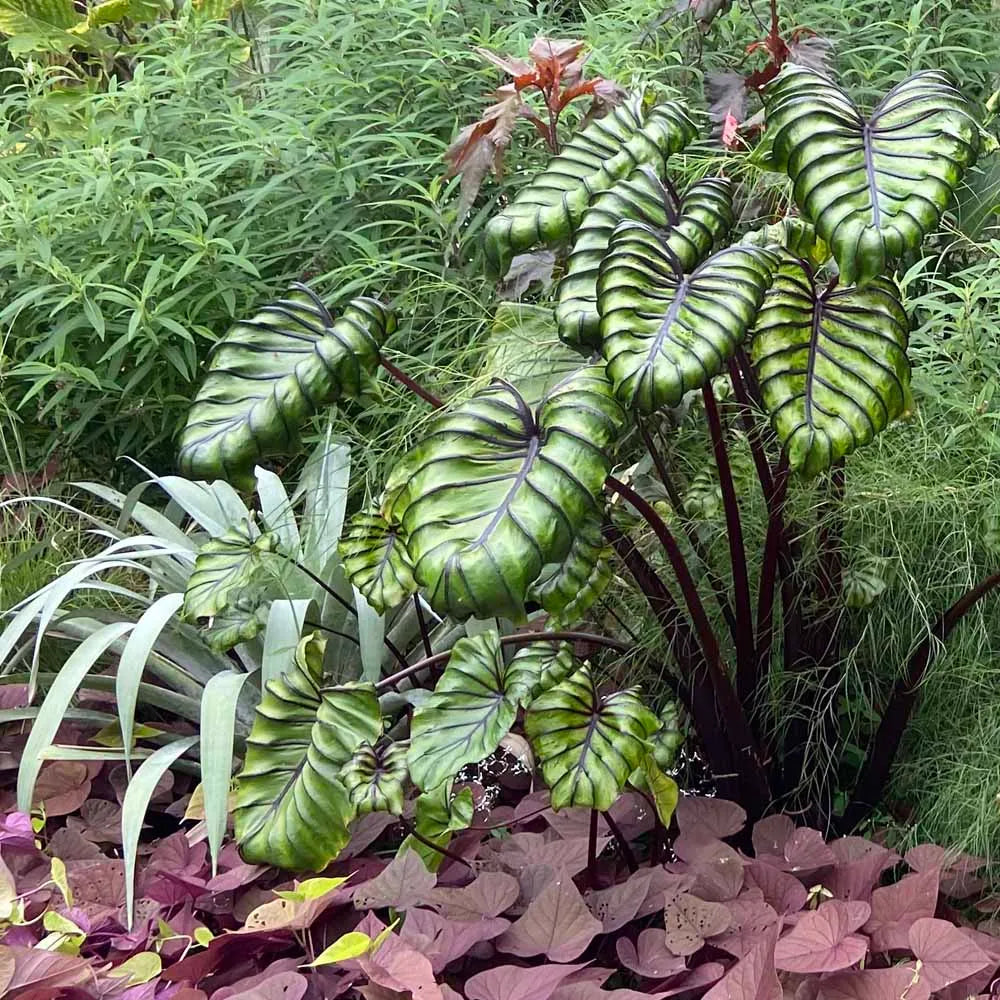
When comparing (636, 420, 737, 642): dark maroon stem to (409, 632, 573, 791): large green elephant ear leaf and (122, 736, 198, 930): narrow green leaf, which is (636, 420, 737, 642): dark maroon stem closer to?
(409, 632, 573, 791): large green elephant ear leaf

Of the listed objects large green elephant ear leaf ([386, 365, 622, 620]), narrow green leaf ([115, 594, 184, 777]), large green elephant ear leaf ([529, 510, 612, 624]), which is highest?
large green elephant ear leaf ([386, 365, 622, 620])

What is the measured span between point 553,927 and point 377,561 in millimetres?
524

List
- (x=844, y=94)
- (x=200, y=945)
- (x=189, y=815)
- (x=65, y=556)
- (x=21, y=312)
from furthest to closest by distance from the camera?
(x=21, y=312) < (x=65, y=556) < (x=189, y=815) < (x=200, y=945) < (x=844, y=94)

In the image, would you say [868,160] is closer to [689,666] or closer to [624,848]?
[689,666]

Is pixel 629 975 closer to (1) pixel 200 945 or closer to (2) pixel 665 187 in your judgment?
(1) pixel 200 945

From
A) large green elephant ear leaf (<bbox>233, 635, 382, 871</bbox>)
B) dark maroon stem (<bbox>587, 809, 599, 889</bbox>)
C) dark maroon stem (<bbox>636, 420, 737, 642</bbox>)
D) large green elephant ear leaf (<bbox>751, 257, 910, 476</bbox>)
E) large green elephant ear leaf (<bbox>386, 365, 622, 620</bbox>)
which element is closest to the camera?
large green elephant ear leaf (<bbox>386, 365, 622, 620</bbox>)

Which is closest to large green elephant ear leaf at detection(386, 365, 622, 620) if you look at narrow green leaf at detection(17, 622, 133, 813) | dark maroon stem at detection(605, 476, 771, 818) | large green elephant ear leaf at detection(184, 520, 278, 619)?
dark maroon stem at detection(605, 476, 771, 818)

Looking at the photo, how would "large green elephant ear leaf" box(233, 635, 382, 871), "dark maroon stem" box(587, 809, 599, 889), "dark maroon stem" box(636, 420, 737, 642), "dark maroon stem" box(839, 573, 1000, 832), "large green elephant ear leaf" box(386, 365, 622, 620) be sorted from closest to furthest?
"large green elephant ear leaf" box(386, 365, 622, 620) < "large green elephant ear leaf" box(233, 635, 382, 871) < "dark maroon stem" box(587, 809, 599, 889) < "dark maroon stem" box(839, 573, 1000, 832) < "dark maroon stem" box(636, 420, 737, 642)

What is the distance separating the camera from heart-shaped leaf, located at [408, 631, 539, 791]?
1.32 m

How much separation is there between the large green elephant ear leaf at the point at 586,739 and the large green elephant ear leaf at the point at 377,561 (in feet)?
0.87

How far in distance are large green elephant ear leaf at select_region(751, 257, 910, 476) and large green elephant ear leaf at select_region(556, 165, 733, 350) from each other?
0.38 feet

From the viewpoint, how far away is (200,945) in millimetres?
1518

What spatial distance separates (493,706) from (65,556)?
1530mm

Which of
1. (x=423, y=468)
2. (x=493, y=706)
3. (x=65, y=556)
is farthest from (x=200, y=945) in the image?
(x=65, y=556)
